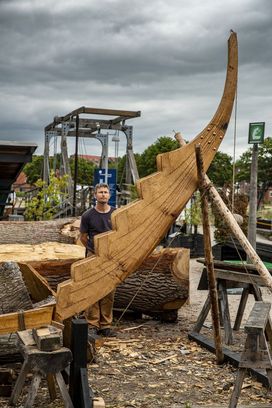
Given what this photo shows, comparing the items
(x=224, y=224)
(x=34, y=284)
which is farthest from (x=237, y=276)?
(x=224, y=224)

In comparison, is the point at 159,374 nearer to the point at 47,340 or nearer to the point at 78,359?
the point at 78,359

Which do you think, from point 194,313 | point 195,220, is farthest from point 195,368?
point 195,220

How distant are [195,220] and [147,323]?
8867 mm

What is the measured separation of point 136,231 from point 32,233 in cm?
674

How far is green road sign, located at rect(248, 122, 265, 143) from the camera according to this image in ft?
33.3

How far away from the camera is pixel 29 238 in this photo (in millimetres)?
11250

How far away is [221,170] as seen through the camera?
55.5m

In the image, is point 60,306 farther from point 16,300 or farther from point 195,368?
point 195,368

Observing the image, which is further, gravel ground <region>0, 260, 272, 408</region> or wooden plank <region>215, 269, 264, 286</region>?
wooden plank <region>215, 269, 264, 286</region>

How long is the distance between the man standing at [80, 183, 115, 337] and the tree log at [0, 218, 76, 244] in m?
3.71

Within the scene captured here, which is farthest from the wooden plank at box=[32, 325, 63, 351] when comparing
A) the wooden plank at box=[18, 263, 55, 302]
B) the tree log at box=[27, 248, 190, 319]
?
the tree log at box=[27, 248, 190, 319]

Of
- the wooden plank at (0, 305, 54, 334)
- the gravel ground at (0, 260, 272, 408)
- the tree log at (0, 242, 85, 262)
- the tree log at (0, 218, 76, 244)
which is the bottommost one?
the gravel ground at (0, 260, 272, 408)

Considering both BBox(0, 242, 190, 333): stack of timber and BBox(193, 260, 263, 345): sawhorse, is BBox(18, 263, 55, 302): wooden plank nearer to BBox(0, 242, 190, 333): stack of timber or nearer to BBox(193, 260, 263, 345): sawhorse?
BBox(0, 242, 190, 333): stack of timber

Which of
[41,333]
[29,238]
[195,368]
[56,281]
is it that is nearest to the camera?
[41,333]
